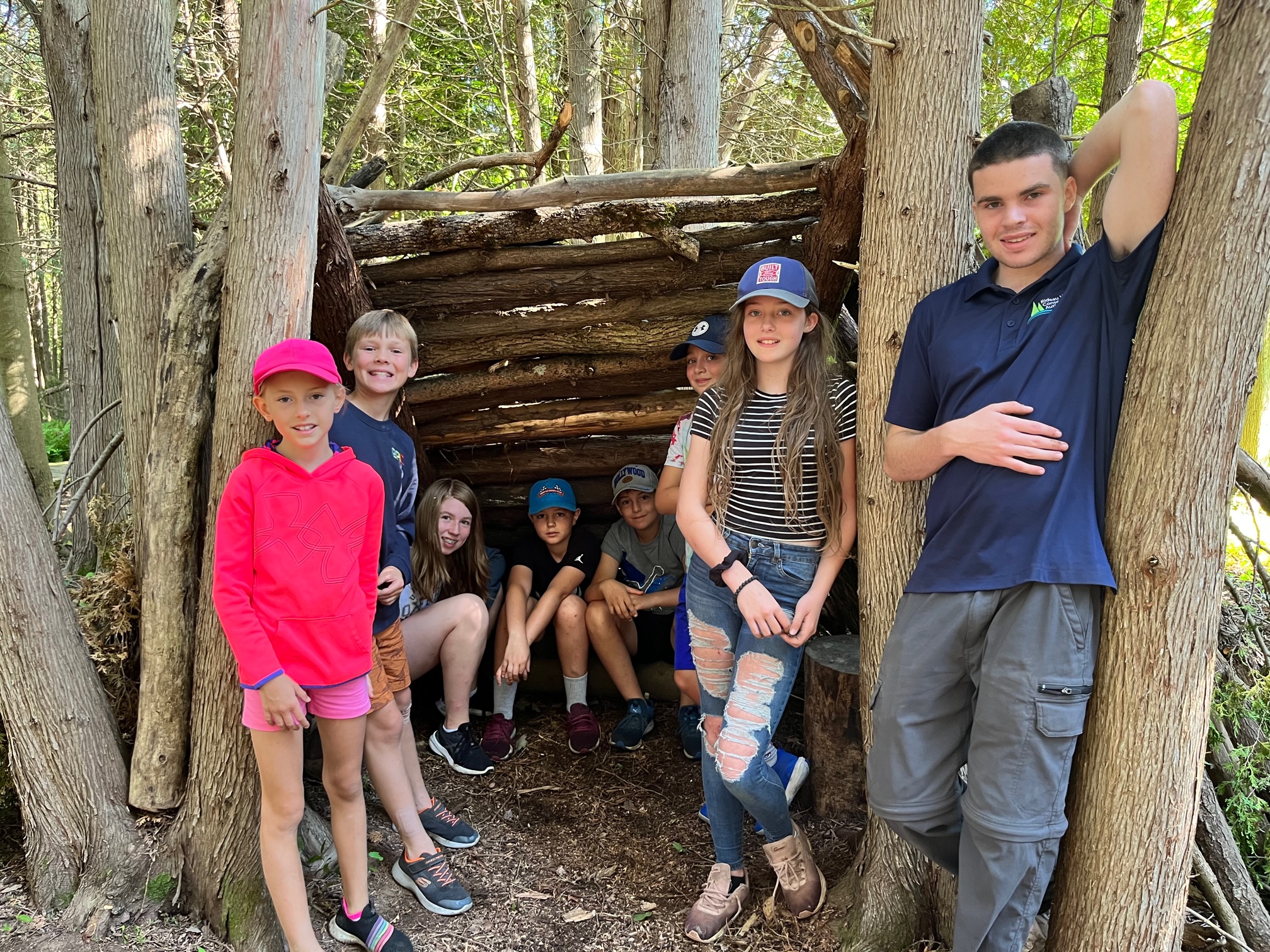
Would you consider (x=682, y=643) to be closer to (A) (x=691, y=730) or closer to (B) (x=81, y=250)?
(A) (x=691, y=730)

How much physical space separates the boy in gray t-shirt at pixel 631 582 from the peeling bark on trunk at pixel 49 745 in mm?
2277

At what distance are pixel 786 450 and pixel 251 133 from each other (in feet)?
7.19

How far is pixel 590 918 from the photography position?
11.0 ft

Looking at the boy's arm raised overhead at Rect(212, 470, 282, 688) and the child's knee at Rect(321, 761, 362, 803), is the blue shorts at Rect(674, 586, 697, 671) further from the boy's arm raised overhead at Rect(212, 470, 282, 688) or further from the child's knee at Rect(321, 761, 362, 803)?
the boy's arm raised overhead at Rect(212, 470, 282, 688)

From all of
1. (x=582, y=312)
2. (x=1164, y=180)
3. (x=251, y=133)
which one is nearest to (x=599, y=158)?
(x=582, y=312)

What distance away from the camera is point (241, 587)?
270 cm

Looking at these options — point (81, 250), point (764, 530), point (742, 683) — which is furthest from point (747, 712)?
point (81, 250)

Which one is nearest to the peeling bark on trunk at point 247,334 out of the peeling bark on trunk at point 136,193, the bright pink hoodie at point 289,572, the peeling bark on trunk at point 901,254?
the bright pink hoodie at point 289,572

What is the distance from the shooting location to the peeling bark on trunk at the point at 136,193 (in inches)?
141

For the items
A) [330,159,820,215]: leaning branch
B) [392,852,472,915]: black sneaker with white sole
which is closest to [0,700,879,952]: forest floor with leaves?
[392,852,472,915]: black sneaker with white sole

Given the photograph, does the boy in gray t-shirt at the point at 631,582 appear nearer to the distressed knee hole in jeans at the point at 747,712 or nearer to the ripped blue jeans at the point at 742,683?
the ripped blue jeans at the point at 742,683

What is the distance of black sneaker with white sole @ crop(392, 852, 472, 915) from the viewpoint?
3.34m

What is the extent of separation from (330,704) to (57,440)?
16630 mm

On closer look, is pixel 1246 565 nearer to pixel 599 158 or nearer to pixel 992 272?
pixel 992 272
